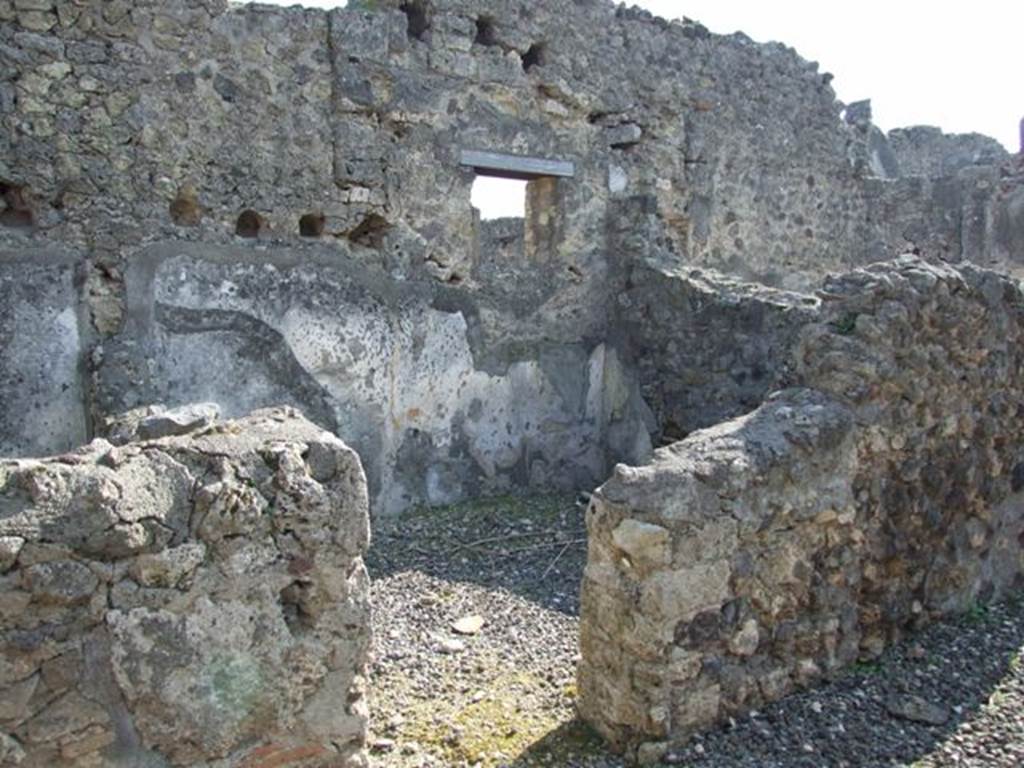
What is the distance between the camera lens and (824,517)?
3777 millimetres

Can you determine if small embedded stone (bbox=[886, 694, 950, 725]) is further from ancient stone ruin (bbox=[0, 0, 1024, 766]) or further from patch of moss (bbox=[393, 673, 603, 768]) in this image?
patch of moss (bbox=[393, 673, 603, 768])

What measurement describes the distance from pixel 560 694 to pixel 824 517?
123 cm

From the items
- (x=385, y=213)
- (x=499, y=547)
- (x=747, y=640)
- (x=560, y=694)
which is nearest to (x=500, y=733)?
(x=560, y=694)

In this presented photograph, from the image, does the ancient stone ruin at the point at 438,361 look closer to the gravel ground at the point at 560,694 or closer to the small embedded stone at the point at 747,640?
the small embedded stone at the point at 747,640

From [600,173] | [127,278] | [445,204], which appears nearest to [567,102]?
[600,173]

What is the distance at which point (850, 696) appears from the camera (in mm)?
3680

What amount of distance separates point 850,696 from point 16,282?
14.5ft

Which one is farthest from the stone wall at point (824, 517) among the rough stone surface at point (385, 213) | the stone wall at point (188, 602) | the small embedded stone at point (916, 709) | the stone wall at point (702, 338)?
the stone wall at point (702, 338)

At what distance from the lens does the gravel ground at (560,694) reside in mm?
3355

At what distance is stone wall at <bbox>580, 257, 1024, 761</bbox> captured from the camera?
11.1 feet

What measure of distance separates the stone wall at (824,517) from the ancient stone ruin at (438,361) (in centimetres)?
2

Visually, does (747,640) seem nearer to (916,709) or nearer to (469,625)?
(916,709)

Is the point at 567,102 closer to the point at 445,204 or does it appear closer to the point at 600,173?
the point at 600,173

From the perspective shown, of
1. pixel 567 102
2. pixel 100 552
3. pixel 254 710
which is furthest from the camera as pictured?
pixel 567 102
